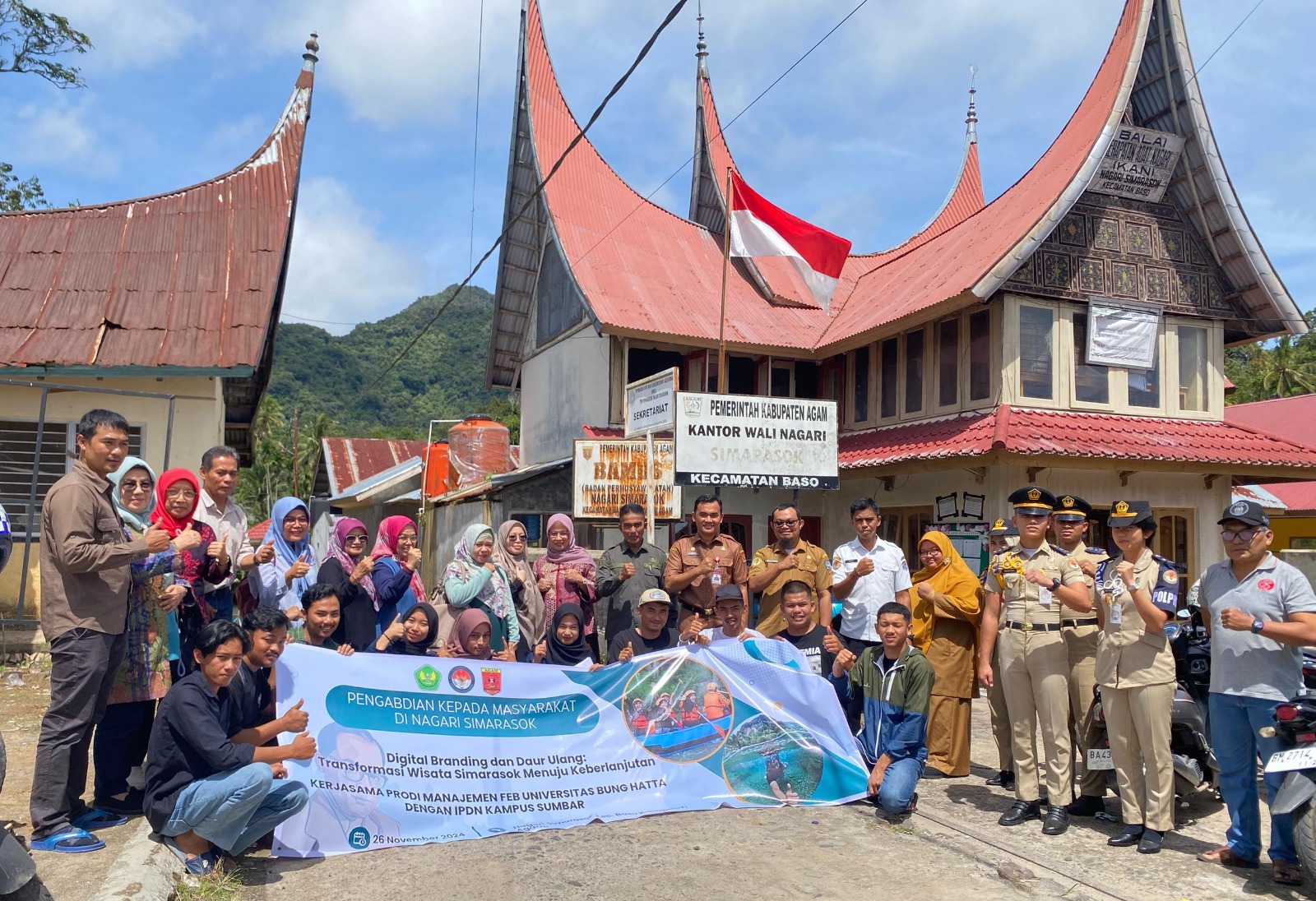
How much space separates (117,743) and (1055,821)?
4990mm

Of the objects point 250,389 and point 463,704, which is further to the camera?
point 250,389

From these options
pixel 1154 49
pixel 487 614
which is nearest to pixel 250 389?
pixel 487 614

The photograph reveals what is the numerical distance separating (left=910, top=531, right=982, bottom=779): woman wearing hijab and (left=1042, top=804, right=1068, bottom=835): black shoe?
1164 millimetres

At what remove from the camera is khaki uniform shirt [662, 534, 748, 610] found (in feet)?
22.5

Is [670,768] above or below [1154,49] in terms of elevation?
below

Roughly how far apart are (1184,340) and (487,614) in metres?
10.7

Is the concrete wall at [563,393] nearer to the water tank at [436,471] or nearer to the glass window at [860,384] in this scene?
the water tank at [436,471]

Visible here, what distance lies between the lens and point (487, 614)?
6.13 metres

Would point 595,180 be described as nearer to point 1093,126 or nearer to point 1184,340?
point 1093,126

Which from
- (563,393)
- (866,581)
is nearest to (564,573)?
(866,581)

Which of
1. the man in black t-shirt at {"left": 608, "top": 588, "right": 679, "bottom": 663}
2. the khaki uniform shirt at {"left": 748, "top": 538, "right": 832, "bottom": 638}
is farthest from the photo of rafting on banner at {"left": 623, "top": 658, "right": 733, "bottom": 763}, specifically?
the khaki uniform shirt at {"left": 748, "top": 538, "right": 832, "bottom": 638}

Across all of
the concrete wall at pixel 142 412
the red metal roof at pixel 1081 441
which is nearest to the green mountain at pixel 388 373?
the concrete wall at pixel 142 412

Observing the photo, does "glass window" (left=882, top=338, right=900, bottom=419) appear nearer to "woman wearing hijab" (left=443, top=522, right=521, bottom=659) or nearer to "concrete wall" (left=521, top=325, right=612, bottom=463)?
"concrete wall" (left=521, top=325, right=612, bottom=463)

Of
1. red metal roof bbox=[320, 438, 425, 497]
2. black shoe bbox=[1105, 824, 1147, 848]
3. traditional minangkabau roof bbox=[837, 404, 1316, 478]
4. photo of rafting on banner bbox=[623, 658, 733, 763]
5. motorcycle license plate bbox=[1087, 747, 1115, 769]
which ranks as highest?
red metal roof bbox=[320, 438, 425, 497]
